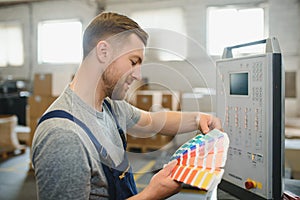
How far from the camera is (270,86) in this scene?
79cm

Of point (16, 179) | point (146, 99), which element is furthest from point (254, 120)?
point (146, 99)

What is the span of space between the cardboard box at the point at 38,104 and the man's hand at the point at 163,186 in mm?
2769

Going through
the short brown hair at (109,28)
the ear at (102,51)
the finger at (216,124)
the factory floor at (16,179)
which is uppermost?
the short brown hair at (109,28)

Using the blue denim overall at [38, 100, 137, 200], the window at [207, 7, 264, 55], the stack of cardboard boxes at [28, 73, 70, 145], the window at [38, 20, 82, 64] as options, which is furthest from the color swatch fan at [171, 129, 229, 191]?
the window at [38, 20, 82, 64]

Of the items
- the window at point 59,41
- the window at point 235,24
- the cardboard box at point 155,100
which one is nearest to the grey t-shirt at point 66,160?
the cardboard box at point 155,100

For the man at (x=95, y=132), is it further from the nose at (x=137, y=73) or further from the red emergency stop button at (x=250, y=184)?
the red emergency stop button at (x=250, y=184)

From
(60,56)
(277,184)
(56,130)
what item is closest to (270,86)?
(277,184)

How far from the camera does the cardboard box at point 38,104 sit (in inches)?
126

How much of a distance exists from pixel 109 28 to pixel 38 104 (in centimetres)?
274

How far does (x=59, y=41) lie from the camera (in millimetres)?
5348

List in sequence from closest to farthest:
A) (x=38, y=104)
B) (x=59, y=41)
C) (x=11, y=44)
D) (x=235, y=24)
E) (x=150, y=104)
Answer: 1. (x=38, y=104)
2. (x=150, y=104)
3. (x=235, y=24)
4. (x=59, y=41)
5. (x=11, y=44)

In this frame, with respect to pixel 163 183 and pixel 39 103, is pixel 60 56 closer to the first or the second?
pixel 39 103

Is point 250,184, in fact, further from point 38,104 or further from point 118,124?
point 38,104

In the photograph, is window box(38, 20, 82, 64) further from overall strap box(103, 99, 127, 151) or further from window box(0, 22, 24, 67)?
overall strap box(103, 99, 127, 151)
